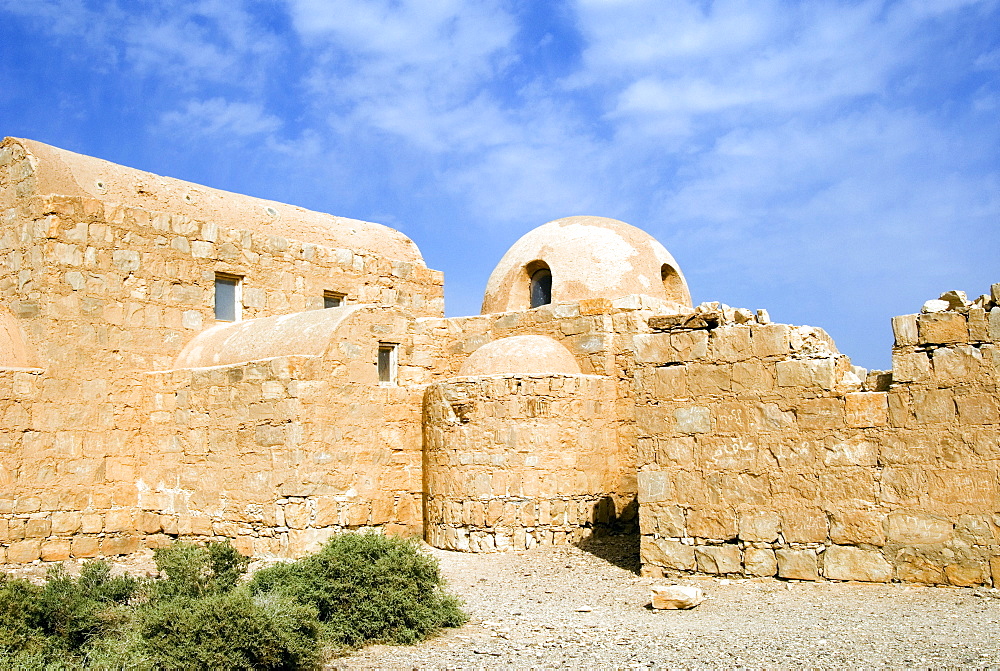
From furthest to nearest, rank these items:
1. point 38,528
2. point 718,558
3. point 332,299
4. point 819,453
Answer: point 332,299 < point 38,528 < point 718,558 < point 819,453

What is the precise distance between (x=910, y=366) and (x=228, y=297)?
904cm

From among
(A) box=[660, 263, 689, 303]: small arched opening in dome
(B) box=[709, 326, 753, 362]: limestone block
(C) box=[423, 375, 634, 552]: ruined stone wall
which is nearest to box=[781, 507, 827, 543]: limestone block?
(B) box=[709, 326, 753, 362]: limestone block

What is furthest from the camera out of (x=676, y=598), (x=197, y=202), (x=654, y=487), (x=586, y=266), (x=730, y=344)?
(x=586, y=266)

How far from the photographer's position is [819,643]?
6.07 metres

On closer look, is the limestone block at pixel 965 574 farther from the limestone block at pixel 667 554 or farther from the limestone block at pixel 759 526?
the limestone block at pixel 667 554

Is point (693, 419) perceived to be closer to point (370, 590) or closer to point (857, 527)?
point (857, 527)

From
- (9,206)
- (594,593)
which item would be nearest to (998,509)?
(594,593)

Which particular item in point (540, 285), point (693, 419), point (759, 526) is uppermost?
point (540, 285)

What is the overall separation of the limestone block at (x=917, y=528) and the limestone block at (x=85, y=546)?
909 centimetres

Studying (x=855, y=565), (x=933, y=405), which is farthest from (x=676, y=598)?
(x=933, y=405)

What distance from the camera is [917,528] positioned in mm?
7594

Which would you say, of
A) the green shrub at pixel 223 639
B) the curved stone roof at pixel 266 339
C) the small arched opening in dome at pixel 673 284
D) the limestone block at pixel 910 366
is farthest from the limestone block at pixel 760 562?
the small arched opening in dome at pixel 673 284

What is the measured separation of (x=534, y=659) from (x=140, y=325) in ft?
26.6

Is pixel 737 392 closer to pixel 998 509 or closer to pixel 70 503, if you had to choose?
pixel 998 509
